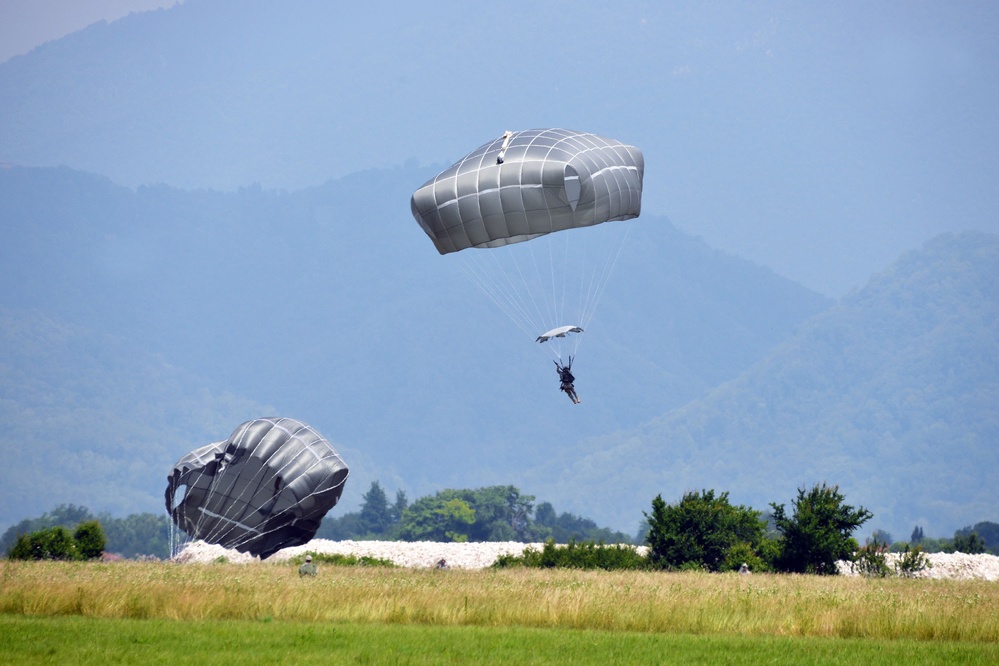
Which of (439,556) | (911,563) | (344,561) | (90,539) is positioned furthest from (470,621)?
(90,539)

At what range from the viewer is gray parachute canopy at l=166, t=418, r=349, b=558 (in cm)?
4531

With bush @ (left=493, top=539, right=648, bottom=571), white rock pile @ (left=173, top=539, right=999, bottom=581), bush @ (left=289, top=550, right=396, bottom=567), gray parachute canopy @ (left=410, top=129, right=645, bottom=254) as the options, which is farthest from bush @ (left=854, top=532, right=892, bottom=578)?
bush @ (left=289, top=550, right=396, bottom=567)

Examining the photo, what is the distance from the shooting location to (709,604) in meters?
27.4

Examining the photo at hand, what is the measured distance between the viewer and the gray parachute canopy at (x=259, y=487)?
149 ft

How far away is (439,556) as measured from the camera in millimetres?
53750

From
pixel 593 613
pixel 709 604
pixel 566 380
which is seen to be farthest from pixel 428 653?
pixel 566 380

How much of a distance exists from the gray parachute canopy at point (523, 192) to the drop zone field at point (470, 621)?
37.8 ft

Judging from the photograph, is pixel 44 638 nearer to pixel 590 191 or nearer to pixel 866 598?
pixel 866 598

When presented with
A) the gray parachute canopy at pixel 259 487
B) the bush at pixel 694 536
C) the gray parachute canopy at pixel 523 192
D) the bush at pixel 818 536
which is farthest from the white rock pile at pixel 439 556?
the gray parachute canopy at pixel 523 192

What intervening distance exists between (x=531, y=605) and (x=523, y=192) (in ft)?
48.9

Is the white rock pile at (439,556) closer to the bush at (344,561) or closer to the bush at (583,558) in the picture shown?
the bush at (344,561)

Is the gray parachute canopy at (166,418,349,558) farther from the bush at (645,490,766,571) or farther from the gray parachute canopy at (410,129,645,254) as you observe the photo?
the bush at (645,490,766,571)

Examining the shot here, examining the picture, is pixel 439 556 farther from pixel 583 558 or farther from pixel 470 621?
pixel 470 621

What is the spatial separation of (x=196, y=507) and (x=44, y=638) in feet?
79.2
